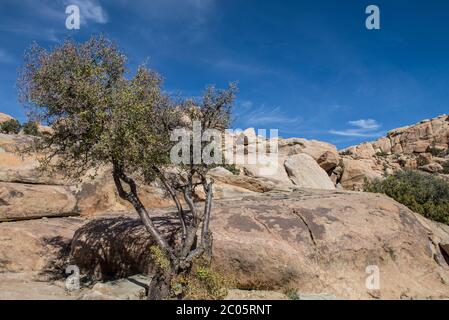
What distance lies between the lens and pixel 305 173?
35.4 metres

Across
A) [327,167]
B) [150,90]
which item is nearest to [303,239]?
[150,90]

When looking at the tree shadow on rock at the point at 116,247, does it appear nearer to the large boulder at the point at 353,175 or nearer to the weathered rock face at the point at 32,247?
the weathered rock face at the point at 32,247

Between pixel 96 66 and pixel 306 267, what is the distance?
33.2 ft

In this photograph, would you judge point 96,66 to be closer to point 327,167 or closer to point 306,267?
point 306,267

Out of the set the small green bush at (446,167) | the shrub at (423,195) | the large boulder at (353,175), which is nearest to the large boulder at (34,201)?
the shrub at (423,195)

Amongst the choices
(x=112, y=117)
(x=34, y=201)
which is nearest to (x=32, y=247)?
(x=34, y=201)

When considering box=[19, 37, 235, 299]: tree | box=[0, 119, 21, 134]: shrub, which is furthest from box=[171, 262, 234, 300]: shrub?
box=[0, 119, 21, 134]: shrub

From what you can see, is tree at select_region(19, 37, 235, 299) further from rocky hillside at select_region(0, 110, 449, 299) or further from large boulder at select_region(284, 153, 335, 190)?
large boulder at select_region(284, 153, 335, 190)

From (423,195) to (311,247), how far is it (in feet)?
59.3

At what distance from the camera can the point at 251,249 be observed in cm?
1310

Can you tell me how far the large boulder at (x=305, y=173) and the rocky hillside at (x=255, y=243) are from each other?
16083 millimetres

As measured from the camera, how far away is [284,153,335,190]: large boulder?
114 ft

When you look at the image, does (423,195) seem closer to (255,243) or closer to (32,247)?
(255,243)

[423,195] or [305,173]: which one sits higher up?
[305,173]
